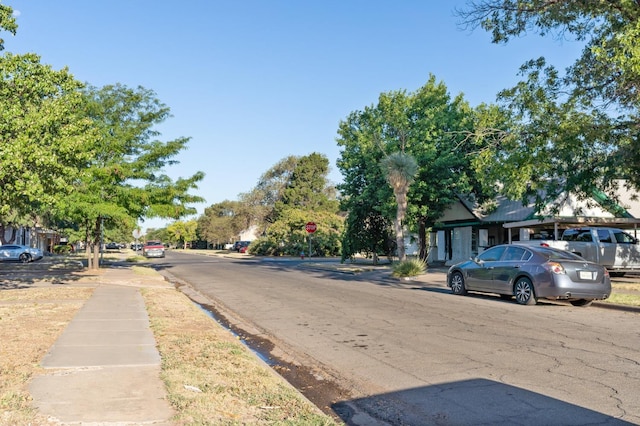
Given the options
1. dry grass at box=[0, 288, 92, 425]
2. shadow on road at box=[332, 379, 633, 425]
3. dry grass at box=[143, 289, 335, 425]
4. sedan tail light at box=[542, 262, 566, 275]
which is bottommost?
shadow on road at box=[332, 379, 633, 425]

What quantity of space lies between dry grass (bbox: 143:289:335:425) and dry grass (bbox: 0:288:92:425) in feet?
4.43

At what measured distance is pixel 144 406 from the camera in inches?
206

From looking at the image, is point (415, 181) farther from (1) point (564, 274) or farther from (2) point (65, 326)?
(2) point (65, 326)

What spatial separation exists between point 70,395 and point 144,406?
895 millimetres

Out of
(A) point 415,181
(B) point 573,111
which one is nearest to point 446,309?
(B) point 573,111

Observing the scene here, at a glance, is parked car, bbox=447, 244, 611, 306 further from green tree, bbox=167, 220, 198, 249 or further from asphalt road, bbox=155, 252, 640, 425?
green tree, bbox=167, 220, 198, 249

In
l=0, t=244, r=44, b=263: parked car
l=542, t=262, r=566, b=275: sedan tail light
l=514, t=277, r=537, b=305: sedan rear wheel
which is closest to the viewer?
l=542, t=262, r=566, b=275: sedan tail light

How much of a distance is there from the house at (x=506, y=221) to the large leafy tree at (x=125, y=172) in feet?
50.2

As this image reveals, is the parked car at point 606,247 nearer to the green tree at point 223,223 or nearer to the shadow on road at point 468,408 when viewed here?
the shadow on road at point 468,408

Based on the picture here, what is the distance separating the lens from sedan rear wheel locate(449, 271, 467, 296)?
16703mm

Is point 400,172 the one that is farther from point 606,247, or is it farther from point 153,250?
point 153,250

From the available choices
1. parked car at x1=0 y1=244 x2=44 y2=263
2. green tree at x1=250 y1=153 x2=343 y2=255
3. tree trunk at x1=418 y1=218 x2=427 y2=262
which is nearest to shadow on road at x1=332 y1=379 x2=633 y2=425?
tree trunk at x1=418 y1=218 x2=427 y2=262

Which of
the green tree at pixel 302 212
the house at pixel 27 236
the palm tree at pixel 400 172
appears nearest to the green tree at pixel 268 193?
the green tree at pixel 302 212

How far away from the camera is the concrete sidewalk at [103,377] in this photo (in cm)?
498
